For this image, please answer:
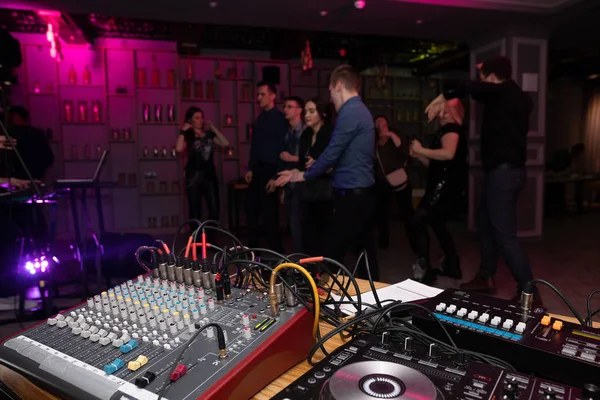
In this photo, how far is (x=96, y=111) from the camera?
6035 mm

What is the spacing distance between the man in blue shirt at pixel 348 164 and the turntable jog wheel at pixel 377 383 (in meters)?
1.70

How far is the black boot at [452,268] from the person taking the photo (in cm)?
337

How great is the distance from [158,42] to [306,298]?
6475 millimetres

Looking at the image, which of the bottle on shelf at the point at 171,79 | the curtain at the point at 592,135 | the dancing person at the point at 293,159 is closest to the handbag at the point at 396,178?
the dancing person at the point at 293,159

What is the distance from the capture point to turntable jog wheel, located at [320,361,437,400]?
0.50 metres

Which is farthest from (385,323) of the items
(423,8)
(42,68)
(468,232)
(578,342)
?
(42,68)

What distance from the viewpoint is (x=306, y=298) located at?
0.80 meters

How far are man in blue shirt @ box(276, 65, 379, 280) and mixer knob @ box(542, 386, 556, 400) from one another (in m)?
1.78

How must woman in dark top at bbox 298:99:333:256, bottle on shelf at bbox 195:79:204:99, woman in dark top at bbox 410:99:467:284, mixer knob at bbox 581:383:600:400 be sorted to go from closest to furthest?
mixer knob at bbox 581:383:600:400, woman in dark top at bbox 410:99:467:284, woman in dark top at bbox 298:99:333:256, bottle on shelf at bbox 195:79:204:99

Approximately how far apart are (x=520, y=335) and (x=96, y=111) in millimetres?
6448

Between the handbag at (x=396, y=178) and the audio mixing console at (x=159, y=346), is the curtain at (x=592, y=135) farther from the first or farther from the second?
the audio mixing console at (x=159, y=346)

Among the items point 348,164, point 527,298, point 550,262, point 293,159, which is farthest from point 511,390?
point 550,262

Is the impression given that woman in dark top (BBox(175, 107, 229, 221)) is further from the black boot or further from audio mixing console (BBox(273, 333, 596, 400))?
audio mixing console (BBox(273, 333, 596, 400))

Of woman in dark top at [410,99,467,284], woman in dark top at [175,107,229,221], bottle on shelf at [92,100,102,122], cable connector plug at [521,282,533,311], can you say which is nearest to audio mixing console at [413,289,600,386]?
cable connector plug at [521,282,533,311]
